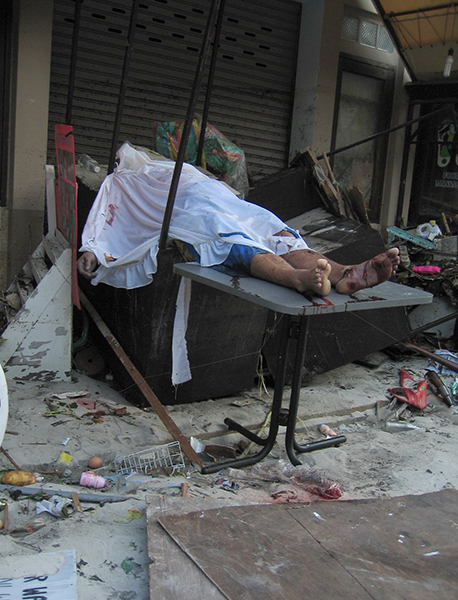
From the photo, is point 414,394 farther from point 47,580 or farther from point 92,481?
point 47,580

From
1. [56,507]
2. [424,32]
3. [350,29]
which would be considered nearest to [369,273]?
[56,507]

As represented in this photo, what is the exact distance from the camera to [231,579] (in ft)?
7.31

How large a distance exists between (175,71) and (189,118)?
332 cm

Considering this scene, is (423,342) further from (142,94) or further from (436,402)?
(142,94)

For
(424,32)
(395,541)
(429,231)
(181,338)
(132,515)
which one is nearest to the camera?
(395,541)

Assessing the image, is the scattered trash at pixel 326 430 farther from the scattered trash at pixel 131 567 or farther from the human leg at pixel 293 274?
the scattered trash at pixel 131 567

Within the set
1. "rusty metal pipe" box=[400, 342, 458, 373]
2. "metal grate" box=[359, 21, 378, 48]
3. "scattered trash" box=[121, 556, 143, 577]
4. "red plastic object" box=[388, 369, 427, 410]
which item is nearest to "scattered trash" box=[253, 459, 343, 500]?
"scattered trash" box=[121, 556, 143, 577]

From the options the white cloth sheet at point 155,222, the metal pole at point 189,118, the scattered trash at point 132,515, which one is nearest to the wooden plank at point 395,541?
the scattered trash at point 132,515

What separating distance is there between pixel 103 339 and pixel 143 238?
3.01 feet

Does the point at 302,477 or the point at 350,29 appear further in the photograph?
the point at 350,29

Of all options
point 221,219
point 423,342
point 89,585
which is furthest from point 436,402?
point 89,585

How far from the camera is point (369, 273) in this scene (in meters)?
3.04

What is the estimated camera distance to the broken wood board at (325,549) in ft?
7.36

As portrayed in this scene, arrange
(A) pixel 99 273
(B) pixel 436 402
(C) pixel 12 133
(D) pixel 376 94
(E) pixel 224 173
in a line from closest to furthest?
(A) pixel 99 273
(B) pixel 436 402
(C) pixel 12 133
(E) pixel 224 173
(D) pixel 376 94
